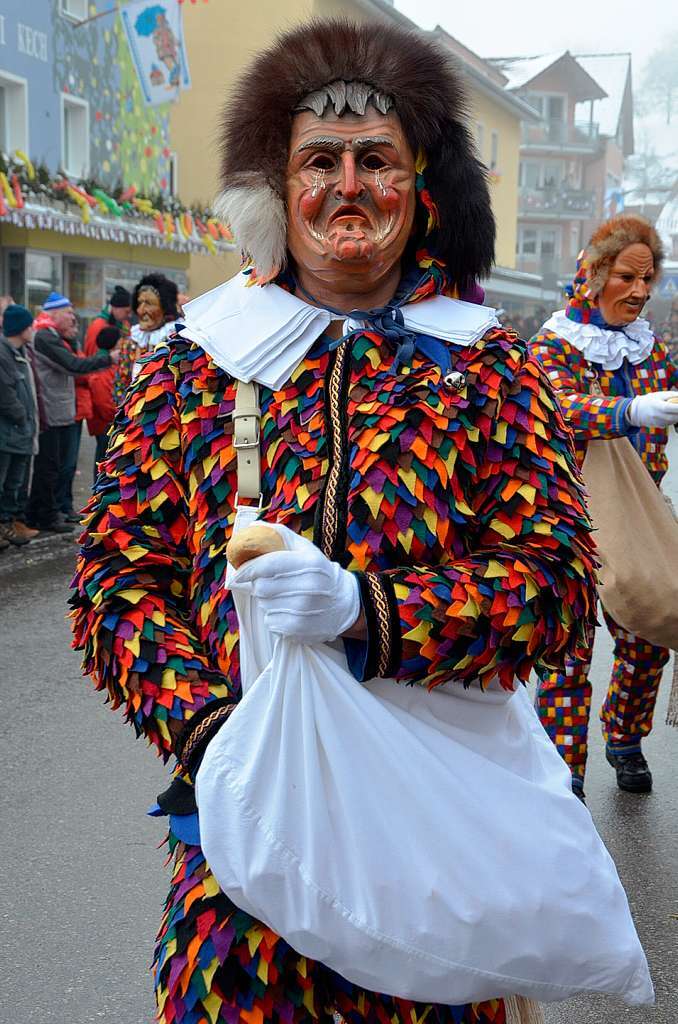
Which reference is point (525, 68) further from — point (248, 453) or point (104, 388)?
point (248, 453)

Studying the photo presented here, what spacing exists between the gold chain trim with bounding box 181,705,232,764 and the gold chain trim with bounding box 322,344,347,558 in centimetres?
29

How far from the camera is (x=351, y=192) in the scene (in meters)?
2.06

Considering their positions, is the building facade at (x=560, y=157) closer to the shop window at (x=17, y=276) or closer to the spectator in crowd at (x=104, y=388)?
the shop window at (x=17, y=276)

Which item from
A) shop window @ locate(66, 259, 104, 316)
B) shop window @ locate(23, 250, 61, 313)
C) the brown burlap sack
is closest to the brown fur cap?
the brown burlap sack

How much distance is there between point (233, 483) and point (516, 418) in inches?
18.2

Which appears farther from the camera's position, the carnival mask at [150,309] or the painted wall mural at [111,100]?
the painted wall mural at [111,100]

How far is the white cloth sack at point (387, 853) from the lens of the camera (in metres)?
1.73

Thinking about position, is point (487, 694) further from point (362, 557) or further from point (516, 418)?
point (516, 418)

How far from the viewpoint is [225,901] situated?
1869 millimetres

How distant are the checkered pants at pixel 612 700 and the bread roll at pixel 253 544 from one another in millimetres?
2377

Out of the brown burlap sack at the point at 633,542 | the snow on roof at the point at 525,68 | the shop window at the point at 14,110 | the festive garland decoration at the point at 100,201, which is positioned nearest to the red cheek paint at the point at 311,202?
the brown burlap sack at the point at 633,542

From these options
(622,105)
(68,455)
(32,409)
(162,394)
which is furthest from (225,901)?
(622,105)

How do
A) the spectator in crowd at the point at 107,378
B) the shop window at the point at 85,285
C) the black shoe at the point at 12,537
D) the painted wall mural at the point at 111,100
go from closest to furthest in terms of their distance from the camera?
the black shoe at the point at 12,537
the spectator in crowd at the point at 107,378
the shop window at the point at 85,285
the painted wall mural at the point at 111,100

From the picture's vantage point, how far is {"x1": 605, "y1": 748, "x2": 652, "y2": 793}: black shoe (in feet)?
14.6
